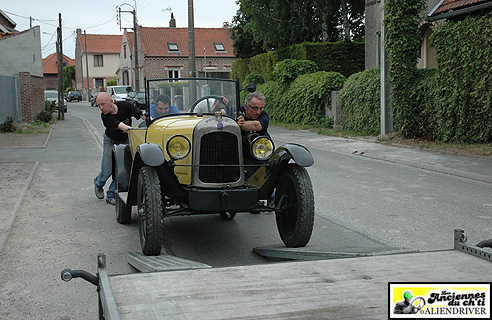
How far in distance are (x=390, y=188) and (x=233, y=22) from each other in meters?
34.1

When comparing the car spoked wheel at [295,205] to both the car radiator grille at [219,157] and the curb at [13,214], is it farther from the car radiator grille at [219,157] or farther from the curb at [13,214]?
the curb at [13,214]

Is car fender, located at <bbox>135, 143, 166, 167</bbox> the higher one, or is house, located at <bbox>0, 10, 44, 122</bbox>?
house, located at <bbox>0, 10, 44, 122</bbox>

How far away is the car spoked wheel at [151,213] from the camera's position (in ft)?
16.2

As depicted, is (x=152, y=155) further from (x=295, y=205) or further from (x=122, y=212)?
(x=122, y=212)

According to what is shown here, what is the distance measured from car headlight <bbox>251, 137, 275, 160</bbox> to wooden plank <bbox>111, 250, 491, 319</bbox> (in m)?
2.09

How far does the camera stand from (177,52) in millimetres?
56250

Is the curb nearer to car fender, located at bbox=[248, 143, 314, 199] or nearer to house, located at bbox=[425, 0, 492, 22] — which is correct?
car fender, located at bbox=[248, 143, 314, 199]

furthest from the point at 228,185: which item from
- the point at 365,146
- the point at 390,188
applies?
the point at 365,146

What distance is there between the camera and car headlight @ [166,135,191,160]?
5.42m

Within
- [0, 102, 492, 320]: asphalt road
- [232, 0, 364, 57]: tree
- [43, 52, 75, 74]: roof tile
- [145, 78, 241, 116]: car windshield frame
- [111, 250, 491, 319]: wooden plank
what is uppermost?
[43, 52, 75, 74]: roof tile

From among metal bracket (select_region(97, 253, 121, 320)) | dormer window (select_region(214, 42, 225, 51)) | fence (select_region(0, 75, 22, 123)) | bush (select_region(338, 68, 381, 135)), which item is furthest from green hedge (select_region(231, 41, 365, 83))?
dormer window (select_region(214, 42, 225, 51))

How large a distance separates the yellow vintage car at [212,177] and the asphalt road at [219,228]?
46cm

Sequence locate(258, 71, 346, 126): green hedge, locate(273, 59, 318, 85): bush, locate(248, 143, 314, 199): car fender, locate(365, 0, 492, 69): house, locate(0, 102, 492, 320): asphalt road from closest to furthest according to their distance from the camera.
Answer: locate(0, 102, 492, 320): asphalt road, locate(248, 143, 314, 199): car fender, locate(365, 0, 492, 69): house, locate(258, 71, 346, 126): green hedge, locate(273, 59, 318, 85): bush

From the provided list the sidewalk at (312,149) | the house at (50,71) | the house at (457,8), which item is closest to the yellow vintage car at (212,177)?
the sidewalk at (312,149)
